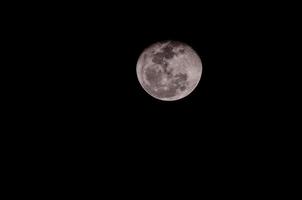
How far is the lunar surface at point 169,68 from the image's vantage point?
5500 millimetres

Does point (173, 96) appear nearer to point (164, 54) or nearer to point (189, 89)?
point (189, 89)

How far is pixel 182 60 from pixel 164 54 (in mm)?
292

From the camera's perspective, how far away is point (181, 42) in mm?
5727

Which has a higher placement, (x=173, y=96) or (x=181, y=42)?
(x=181, y=42)

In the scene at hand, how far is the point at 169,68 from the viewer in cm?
548

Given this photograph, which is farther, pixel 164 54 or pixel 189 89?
pixel 189 89

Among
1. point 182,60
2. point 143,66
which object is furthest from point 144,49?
point 182,60

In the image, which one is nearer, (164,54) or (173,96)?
(164,54)

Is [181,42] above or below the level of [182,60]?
above

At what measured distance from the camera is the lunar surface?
550cm

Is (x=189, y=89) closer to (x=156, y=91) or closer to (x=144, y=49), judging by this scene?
(x=156, y=91)

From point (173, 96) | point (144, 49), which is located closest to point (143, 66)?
point (144, 49)

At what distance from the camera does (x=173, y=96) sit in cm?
587

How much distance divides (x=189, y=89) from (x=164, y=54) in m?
0.77
